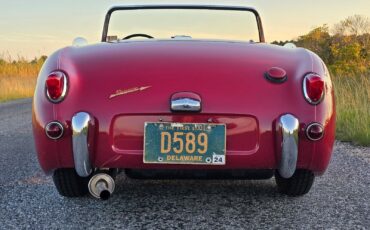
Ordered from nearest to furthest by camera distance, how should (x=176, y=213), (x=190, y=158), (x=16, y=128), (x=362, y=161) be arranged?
(x=190, y=158), (x=176, y=213), (x=362, y=161), (x=16, y=128)

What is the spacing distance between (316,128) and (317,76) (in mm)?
301

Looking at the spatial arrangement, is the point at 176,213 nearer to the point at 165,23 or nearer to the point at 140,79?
the point at 140,79

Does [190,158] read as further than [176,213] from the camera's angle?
No

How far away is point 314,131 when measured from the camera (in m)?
3.01

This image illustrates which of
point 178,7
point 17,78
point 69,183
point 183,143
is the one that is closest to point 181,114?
point 183,143

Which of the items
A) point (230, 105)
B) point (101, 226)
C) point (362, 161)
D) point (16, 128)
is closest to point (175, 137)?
point (230, 105)

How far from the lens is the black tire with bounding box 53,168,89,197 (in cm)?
335

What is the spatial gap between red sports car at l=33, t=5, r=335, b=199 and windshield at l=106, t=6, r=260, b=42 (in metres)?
1.13

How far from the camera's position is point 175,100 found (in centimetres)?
297

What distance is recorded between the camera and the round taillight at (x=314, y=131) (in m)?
3.00

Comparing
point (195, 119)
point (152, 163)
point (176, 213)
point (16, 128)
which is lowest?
point (16, 128)

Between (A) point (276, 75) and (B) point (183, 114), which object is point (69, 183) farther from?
(A) point (276, 75)

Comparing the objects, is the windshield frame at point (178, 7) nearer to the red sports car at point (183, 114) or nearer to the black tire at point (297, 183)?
the red sports car at point (183, 114)

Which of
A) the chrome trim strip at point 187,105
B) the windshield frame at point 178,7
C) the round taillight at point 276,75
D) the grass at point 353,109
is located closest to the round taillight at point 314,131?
the round taillight at point 276,75
